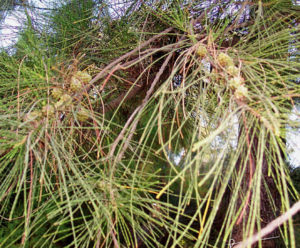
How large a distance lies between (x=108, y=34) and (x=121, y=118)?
1.09 feet

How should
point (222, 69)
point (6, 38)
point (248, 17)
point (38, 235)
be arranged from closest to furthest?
1. point (222, 69)
2. point (248, 17)
3. point (6, 38)
4. point (38, 235)

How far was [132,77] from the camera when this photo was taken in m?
0.88

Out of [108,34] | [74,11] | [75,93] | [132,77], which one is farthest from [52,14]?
[75,93]

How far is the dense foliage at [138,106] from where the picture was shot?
36 cm

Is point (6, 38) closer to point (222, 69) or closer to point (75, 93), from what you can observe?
point (75, 93)

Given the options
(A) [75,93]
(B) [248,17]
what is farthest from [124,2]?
(A) [75,93]

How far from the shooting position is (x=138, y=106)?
1.83 feet

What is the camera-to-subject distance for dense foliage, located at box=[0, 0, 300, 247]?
1.20ft

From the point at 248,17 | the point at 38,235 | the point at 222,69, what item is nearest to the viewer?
the point at 222,69

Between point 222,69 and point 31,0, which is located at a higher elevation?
point 31,0

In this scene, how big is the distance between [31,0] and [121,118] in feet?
1.85

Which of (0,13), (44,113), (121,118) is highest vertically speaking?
(0,13)

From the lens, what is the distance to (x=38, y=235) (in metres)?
1.06

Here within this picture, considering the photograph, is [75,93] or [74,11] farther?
[74,11]
